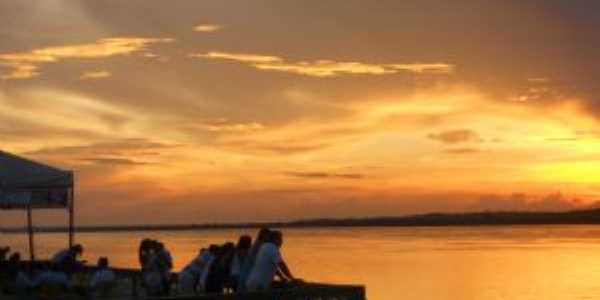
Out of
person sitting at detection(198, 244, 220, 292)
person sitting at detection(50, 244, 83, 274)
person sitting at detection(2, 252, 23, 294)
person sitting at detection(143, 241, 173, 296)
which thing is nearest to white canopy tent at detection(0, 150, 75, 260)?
person sitting at detection(50, 244, 83, 274)

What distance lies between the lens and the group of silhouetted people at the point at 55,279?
14.8m

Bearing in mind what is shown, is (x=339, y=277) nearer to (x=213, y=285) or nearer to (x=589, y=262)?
(x=589, y=262)

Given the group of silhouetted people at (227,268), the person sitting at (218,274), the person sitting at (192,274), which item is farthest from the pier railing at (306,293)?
the person sitting at (192,274)

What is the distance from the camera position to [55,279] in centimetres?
1597

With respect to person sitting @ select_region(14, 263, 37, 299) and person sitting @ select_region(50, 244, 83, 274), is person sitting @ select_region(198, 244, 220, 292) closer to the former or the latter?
person sitting @ select_region(14, 263, 37, 299)

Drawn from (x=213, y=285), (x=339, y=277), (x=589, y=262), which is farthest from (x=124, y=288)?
(x=589, y=262)

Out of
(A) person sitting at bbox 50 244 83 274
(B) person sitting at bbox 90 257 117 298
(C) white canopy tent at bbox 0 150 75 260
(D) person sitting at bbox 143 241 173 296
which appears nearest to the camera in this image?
(B) person sitting at bbox 90 257 117 298

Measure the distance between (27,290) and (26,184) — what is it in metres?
3.09

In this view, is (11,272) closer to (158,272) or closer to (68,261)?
(68,261)

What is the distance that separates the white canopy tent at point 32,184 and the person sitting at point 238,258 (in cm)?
525

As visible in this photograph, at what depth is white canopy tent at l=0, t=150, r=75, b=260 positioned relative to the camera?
18.5 m

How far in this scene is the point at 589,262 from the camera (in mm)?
77062

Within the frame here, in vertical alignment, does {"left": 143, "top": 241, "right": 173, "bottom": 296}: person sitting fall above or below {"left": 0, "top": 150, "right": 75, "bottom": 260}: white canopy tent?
below

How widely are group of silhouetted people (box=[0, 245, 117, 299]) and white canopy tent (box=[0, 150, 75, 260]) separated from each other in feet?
3.93
